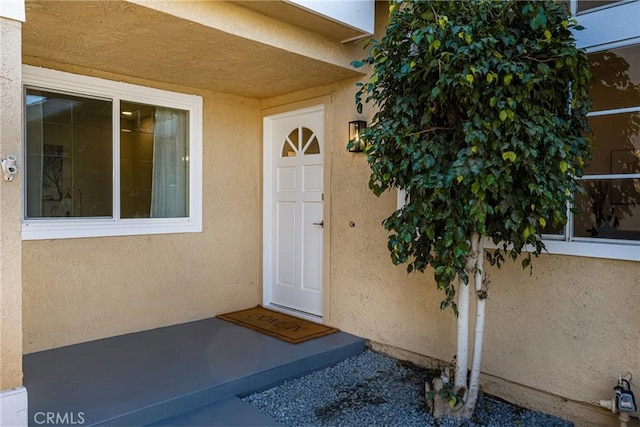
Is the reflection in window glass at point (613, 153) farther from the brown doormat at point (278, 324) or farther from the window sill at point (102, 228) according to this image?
the window sill at point (102, 228)

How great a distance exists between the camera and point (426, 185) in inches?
98.3

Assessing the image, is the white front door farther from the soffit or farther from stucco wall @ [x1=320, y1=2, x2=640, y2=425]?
the soffit

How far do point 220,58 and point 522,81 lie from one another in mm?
2471

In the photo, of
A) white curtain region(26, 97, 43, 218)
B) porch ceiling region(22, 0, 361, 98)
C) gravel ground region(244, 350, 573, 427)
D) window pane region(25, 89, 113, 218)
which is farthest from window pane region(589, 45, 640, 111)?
white curtain region(26, 97, 43, 218)

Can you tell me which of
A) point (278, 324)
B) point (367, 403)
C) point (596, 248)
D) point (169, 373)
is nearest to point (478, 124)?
point (596, 248)

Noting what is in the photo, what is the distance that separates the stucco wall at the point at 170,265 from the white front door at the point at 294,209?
0.16 m

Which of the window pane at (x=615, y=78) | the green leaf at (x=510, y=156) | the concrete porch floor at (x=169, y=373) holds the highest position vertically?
the window pane at (x=615, y=78)

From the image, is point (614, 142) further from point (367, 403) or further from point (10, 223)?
point (10, 223)

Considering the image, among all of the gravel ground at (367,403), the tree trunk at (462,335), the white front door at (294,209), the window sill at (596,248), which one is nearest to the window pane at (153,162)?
the white front door at (294,209)

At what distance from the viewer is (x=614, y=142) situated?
282 centimetres

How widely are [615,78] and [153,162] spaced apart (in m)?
4.07

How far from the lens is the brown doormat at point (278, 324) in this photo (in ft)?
13.7

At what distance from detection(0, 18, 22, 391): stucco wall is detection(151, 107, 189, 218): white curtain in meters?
1.99

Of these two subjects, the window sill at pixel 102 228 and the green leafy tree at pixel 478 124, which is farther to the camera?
the window sill at pixel 102 228
